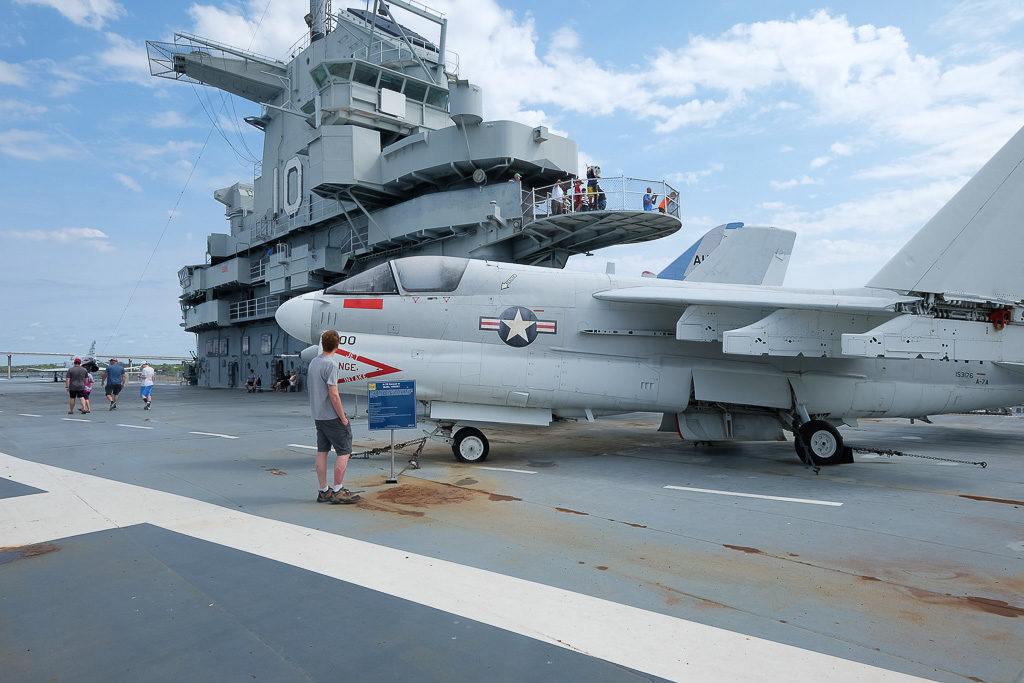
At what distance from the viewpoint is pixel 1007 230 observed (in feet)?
23.7

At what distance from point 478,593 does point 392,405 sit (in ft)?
11.7

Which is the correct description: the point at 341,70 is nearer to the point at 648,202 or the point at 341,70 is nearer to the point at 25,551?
the point at 648,202

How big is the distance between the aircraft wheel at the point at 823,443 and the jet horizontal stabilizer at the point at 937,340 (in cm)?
163

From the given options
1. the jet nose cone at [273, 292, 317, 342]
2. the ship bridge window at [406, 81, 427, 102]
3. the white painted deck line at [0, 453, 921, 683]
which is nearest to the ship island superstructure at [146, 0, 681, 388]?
the ship bridge window at [406, 81, 427, 102]

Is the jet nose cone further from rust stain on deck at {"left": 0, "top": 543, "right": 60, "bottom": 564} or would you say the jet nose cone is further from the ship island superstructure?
the ship island superstructure

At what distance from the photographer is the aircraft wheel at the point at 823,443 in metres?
7.96

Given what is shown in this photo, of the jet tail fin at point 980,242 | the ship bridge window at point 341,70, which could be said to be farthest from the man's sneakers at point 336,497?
the ship bridge window at point 341,70

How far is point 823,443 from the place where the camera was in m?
8.03

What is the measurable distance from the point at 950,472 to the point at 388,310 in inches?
328

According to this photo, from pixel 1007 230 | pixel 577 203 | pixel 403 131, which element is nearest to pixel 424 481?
pixel 1007 230

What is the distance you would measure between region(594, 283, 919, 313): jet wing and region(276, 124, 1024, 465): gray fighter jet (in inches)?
1.5

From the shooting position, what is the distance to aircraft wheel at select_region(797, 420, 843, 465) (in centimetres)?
796

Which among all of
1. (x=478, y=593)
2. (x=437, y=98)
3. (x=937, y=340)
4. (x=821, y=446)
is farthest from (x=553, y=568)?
(x=437, y=98)

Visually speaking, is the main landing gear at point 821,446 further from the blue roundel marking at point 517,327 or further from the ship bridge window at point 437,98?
the ship bridge window at point 437,98
